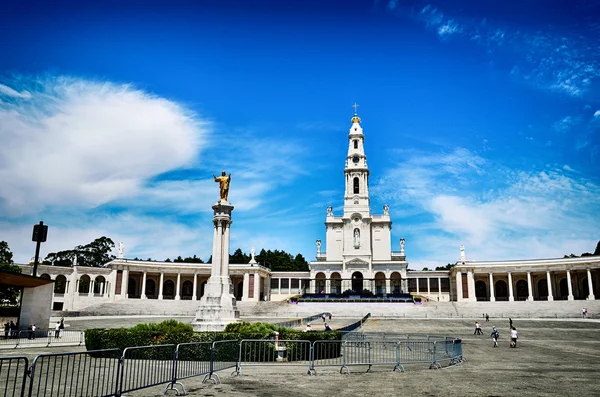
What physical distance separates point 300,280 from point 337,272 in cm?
693

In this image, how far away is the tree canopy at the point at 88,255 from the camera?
4097 inches

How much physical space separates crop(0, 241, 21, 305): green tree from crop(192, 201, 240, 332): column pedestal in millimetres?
24543

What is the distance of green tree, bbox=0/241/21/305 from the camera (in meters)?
51.2

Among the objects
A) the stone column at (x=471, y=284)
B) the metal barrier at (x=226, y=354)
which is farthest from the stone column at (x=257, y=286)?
the metal barrier at (x=226, y=354)

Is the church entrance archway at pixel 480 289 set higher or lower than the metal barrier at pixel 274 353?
higher

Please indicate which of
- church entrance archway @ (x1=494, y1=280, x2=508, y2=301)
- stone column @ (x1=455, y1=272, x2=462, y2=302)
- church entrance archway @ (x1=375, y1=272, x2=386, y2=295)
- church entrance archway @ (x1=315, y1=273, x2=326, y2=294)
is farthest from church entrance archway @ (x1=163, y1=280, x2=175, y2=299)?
church entrance archway @ (x1=494, y1=280, x2=508, y2=301)

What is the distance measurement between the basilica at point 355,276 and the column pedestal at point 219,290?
39237mm

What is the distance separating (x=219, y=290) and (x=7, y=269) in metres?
33.6

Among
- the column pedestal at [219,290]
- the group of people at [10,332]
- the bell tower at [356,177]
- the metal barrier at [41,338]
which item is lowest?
the metal barrier at [41,338]

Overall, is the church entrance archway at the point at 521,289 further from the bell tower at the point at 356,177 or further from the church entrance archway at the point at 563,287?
the bell tower at the point at 356,177

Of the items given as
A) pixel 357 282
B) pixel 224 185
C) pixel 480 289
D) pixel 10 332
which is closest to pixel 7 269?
pixel 10 332

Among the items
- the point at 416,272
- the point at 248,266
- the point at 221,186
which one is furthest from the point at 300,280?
the point at 221,186

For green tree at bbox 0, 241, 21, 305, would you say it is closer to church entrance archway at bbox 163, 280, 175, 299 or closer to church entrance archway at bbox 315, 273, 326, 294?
church entrance archway at bbox 163, 280, 175, 299

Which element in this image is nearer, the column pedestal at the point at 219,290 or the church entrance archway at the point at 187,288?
the column pedestal at the point at 219,290
